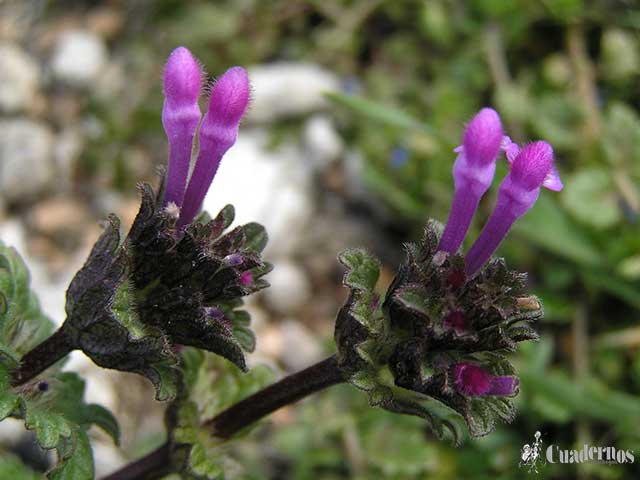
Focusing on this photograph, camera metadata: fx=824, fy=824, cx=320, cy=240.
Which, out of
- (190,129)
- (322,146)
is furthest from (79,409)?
(322,146)

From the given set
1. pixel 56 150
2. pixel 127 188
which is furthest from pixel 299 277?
pixel 56 150

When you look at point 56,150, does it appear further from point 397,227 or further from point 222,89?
point 222,89

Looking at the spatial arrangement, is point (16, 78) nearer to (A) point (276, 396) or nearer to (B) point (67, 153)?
(B) point (67, 153)

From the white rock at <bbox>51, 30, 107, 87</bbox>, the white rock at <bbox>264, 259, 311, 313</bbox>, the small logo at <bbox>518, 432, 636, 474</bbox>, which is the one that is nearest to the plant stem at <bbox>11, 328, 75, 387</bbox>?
the small logo at <bbox>518, 432, 636, 474</bbox>

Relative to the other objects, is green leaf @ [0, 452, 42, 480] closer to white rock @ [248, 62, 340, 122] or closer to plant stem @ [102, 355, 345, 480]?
plant stem @ [102, 355, 345, 480]

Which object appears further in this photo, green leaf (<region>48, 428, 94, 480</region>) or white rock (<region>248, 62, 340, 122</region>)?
white rock (<region>248, 62, 340, 122</region>)
